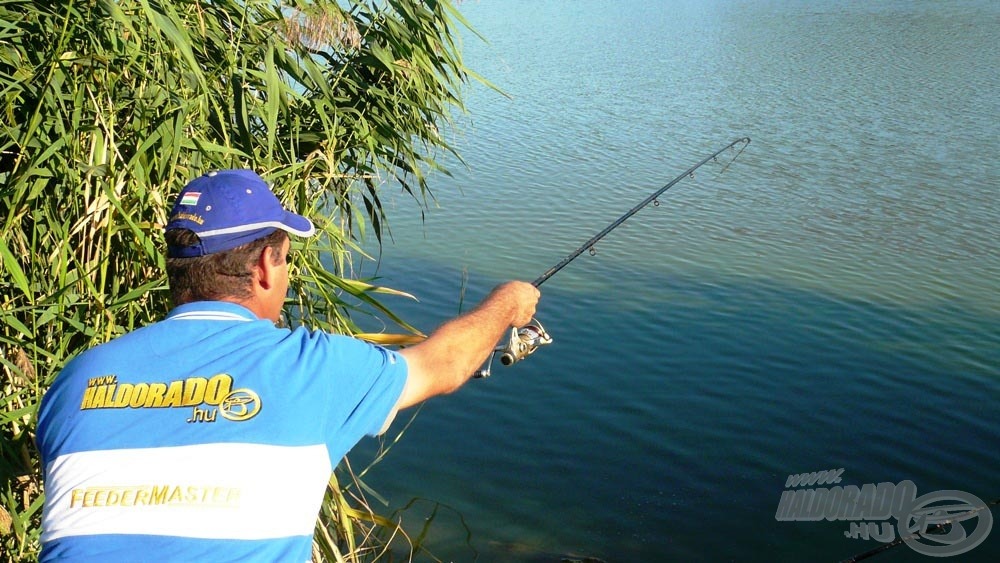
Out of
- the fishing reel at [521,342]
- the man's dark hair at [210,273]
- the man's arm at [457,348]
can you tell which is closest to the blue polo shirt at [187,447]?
the man's dark hair at [210,273]

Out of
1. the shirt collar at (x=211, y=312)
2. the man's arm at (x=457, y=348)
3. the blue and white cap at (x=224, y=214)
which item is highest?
the blue and white cap at (x=224, y=214)

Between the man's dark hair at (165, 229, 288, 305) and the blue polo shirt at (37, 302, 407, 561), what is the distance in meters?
0.11

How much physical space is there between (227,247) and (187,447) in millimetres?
385

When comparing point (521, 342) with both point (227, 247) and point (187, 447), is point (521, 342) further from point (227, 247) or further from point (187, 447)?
point (187, 447)

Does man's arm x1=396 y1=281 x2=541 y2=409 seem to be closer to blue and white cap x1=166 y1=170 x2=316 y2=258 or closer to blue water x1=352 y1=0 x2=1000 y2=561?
blue and white cap x1=166 y1=170 x2=316 y2=258

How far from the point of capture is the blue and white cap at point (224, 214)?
5.88 ft

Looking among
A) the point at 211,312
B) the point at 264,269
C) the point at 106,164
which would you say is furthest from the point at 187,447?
the point at 106,164

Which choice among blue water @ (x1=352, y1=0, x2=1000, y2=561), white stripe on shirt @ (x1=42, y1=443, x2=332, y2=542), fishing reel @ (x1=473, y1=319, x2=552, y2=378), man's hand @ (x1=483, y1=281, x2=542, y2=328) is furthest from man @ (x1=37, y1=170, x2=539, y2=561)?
blue water @ (x1=352, y1=0, x2=1000, y2=561)

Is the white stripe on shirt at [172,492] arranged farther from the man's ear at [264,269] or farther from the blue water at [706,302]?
the blue water at [706,302]

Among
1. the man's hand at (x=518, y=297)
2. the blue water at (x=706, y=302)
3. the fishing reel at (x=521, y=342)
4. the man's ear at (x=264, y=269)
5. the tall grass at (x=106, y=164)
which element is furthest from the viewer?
the blue water at (x=706, y=302)

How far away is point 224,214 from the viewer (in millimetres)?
1806

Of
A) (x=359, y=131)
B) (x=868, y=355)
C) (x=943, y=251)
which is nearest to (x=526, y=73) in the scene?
(x=943, y=251)

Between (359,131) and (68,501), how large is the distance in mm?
2766

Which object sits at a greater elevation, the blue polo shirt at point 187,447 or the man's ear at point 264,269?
the man's ear at point 264,269
